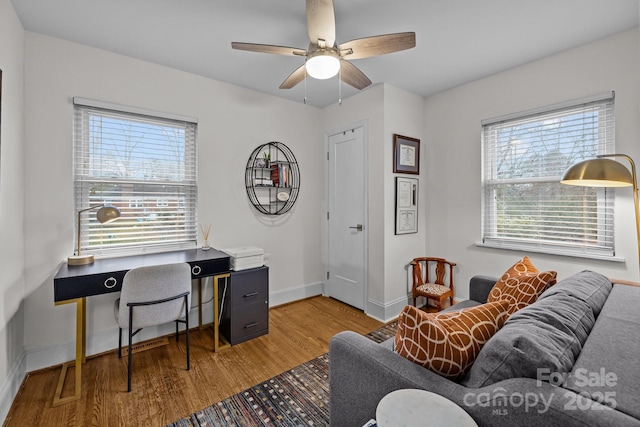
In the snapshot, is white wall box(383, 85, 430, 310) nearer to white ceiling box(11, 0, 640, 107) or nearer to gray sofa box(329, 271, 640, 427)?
white ceiling box(11, 0, 640, 107)

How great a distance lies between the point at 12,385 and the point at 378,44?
3285 mm

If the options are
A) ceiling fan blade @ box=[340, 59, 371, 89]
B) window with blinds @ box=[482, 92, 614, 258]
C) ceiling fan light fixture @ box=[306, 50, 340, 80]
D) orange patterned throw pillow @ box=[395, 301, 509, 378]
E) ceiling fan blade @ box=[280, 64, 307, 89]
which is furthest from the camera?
window with blinds @ box=[482, 92, 614, 258]

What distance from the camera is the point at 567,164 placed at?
8.11ft

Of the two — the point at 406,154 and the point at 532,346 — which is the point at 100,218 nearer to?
the point at 532,346

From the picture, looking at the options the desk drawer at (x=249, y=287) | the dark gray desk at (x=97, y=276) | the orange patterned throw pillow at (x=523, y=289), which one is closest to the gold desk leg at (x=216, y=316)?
the dark gray desk at (x=97, y=276)

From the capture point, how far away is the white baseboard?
66.6 inches

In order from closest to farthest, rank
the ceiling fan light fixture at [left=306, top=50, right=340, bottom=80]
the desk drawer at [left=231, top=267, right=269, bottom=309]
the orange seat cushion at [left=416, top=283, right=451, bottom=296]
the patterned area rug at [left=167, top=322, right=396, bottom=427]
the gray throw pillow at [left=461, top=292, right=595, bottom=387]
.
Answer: the gray throw pillow at [left=461, top=292, right=595, bottom=387] < the patterned area rug at [left=167, top=322, right=396, bottom=427] < the ceiling fan light fixture at [left=306, top=50, right=340, bottom=80] < the desk drawer at [left=231, top=267, right=269, bottom=309] < the orange seat cushion at [left=416, top=283, right=451, bottom=296]

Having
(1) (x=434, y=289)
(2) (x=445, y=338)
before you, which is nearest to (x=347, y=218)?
(1) (x=434, y=289)

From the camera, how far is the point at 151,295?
1.98 m

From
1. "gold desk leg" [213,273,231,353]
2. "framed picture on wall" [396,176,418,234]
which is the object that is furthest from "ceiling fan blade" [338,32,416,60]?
"gold desk leg" [213,273,231,353]

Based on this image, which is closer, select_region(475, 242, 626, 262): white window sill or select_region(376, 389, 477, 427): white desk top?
select_region(376, 389, 477, 427): white desk top

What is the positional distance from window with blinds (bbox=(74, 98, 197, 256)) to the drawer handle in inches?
24.8

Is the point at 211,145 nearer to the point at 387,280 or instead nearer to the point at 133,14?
the point at 133,14

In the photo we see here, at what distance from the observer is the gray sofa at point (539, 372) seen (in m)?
0.73
